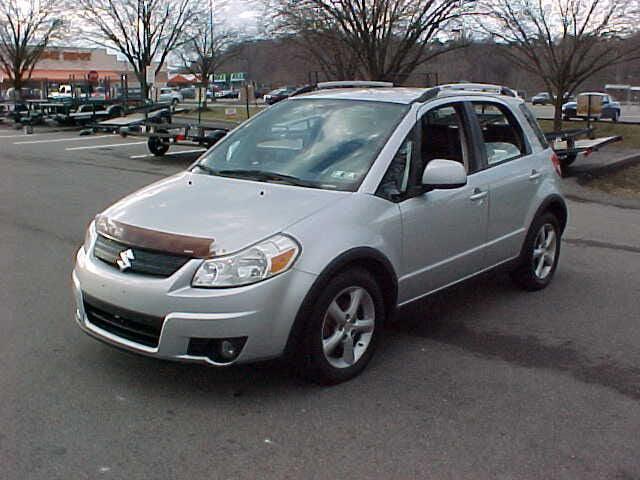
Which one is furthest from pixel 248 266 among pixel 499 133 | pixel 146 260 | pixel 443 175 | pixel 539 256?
pixel 539 256

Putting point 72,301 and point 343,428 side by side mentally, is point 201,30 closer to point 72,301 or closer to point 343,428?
point 72,301

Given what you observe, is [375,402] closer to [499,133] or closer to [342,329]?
[342,329]

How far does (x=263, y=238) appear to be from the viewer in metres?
3.79

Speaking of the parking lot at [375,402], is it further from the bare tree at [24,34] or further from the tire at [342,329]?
the bare tree at [24,34]

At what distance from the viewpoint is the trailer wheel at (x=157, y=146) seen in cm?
1721

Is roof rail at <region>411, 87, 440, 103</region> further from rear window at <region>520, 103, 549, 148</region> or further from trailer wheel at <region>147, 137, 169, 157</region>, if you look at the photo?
trailer wheel at <region>147, 137, 169, 157</region>

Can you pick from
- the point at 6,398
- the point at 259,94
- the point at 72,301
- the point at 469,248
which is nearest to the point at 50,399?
the point at 6,398

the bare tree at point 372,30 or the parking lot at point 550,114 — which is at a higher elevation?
the bare tree at point 372,30

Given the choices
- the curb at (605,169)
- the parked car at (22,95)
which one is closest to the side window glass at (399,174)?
the curb at (605,169)

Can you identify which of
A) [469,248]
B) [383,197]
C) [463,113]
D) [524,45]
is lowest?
[469,248]

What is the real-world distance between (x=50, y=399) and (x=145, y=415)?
0.58 meters

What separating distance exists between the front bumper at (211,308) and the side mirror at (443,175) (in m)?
1.15

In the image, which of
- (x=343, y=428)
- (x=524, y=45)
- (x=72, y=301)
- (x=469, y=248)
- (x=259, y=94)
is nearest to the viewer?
(x=343, y=428)

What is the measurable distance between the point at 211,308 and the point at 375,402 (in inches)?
41.5
